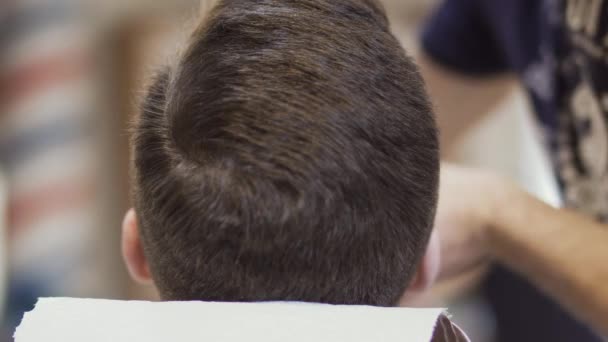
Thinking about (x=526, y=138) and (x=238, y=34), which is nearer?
(x=238, y=34)

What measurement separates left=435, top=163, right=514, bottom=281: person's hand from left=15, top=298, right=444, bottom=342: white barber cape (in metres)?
0.38

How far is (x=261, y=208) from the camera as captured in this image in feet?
2.05

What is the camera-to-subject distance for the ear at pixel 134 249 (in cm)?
77

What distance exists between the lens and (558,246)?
1.04 meters

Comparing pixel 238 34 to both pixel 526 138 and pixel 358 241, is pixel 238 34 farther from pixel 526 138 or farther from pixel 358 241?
pixel 526 138

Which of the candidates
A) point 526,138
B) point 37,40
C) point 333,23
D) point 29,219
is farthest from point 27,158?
point 333,23

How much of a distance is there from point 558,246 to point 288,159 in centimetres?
58

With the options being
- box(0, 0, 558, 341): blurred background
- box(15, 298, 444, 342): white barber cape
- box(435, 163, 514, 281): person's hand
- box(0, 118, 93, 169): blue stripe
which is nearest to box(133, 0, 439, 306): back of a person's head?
box(15, 298, 444, 342): white barber cape

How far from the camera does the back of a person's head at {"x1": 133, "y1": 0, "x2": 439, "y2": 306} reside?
0.63 meters

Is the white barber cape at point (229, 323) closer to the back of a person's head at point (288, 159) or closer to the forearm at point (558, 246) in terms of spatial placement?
the back of a person's head at point (288, 159)

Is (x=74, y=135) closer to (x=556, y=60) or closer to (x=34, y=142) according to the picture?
(x=34, y=142)

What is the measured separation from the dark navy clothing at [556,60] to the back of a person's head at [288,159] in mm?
485

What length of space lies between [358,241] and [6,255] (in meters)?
2.06

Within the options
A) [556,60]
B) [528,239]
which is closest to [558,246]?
[528,239]
